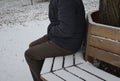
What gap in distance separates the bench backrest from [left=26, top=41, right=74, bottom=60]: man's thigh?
0.99 feet

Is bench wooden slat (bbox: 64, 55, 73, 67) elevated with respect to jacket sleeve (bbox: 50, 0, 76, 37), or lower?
lower

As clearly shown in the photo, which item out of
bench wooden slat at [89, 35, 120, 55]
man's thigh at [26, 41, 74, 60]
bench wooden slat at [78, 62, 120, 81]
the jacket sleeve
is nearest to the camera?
bench wooden slat at [78, 62, 120, 81]

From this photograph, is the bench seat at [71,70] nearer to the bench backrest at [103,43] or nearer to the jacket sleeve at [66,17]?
the bench backrest at [103,43]

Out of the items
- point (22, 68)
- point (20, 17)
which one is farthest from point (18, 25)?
point (22, 68)

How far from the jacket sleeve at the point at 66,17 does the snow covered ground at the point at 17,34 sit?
157 centimetres

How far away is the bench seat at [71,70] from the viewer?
2.76 meters

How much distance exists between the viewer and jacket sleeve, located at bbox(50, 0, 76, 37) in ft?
9.62

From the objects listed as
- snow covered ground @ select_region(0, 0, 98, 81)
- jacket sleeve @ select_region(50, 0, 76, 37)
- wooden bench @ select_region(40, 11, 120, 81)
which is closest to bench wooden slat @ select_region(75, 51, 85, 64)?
wooden bench @ select_region(40, 11, 120, 81)

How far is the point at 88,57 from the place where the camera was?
10.5 feet

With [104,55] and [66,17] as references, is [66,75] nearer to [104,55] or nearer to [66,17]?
[104,55]

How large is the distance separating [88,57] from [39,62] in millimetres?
711

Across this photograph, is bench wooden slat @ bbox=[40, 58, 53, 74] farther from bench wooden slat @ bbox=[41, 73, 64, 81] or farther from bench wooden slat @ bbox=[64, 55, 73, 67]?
bench wooden slat @ bbox=[64, 55, 73, 67]

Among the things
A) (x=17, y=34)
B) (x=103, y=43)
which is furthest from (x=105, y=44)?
A: (x=17, y=34)

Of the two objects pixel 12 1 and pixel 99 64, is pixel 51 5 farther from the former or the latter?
pixel 12 1
